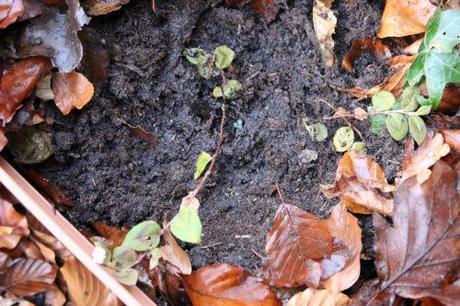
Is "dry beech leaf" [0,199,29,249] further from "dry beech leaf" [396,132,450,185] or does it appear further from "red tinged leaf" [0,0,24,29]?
"dry beech leaf" [396,132,450,185]

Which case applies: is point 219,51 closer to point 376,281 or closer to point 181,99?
point 181,99

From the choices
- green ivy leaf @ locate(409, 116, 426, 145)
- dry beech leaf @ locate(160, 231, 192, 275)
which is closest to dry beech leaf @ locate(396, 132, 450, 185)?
green ivy leaf @ locate(409, 116, 426, 145)

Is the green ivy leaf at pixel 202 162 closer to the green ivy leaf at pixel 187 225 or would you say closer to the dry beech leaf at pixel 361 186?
the green ivy leaf at pixel 187 225

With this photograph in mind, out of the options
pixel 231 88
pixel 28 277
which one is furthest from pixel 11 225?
pixel 231 88

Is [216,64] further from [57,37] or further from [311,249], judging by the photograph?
[311,249]

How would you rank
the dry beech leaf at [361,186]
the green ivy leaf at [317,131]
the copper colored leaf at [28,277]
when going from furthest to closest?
the green ivy leaf at [317,131] < the dry beech leaf at [361,186] < the copper colored leaf at [28,277]

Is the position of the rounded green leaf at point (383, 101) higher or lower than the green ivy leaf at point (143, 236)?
higher

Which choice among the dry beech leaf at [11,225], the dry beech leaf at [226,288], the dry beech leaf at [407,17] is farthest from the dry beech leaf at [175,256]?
the dry beech leaf at [407,17]

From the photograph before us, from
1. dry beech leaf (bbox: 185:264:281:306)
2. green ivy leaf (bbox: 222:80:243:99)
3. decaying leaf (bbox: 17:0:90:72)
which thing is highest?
decaying leaf (bbox: 17:0:90:72)
